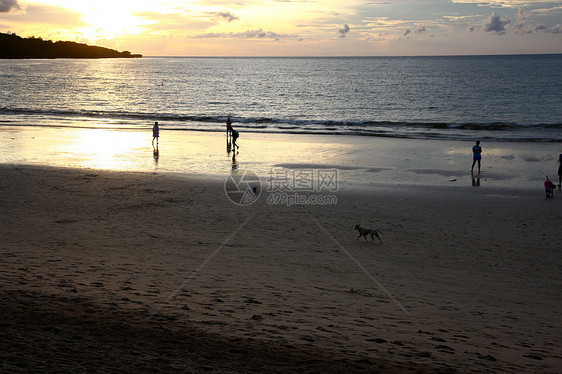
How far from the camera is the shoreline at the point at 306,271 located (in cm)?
629

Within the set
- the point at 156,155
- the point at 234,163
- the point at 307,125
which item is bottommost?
the point at 234,163

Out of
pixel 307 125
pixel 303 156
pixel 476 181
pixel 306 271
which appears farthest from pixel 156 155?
pixel 307 125

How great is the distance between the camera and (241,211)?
14125 millimetres

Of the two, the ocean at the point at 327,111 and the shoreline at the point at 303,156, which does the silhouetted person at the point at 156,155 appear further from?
the ocean at the point at 327,111

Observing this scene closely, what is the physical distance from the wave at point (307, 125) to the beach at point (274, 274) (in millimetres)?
16747

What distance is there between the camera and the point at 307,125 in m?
41.8

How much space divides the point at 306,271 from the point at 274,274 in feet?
2.26

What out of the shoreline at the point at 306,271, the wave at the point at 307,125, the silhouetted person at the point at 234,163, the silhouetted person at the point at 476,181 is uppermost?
the wave at the point at 307,125

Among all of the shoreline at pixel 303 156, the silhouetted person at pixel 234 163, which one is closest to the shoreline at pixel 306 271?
the shoreline at pixel 303 156

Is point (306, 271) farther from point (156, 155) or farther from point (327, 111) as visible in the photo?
point (327, 111)

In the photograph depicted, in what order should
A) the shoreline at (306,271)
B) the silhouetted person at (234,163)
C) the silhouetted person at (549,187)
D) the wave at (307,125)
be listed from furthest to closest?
the wave at (307,125) < the silhouetted person at (234,163) < the silhouetted person at (549,187) < the shoreline at (306,271)

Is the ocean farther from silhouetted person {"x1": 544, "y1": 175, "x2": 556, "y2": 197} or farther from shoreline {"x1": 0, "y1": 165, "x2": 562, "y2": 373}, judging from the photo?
shoreline {"x1": 0, "y1": 165, "x2": 562, "y2": 373}

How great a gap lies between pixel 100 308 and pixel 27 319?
966 mm

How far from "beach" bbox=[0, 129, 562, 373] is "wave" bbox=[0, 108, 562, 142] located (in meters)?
16.7
